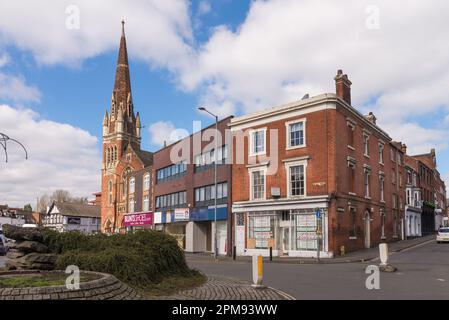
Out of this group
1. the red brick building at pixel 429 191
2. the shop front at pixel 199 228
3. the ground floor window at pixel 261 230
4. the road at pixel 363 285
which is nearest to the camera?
the road at pixel 363 285

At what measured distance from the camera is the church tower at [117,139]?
71.5 meters

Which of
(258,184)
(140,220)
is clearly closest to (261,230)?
(258,184)

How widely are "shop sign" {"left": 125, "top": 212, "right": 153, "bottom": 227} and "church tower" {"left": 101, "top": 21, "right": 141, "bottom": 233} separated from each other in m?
14.3

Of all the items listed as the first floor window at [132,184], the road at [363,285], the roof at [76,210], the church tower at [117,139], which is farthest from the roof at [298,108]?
the roof at [76,210]

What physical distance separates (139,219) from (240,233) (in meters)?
21.6

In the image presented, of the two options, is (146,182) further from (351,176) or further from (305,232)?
(351,176)

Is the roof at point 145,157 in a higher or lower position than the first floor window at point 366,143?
higher

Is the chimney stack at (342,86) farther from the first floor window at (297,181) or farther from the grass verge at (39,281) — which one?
the grass verge at (39,281)

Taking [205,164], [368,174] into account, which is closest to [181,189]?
[205,164]

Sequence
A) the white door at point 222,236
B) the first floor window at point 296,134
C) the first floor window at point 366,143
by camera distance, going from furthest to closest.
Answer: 1. the white door at point 222,236
2. the first floor window at point 366,143
3. the first floor window at point 296,134

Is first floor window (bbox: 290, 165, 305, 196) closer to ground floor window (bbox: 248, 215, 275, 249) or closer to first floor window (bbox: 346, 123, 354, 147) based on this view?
ground floor window (bbox: 248, 215, 275, 249)

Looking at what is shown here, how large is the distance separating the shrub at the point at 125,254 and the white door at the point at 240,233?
1981 centimetres

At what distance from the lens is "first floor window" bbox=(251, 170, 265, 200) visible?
33125 mm

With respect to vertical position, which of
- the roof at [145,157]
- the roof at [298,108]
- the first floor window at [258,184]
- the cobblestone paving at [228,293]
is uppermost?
the roof at [145,157]
